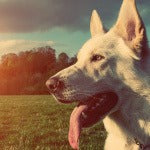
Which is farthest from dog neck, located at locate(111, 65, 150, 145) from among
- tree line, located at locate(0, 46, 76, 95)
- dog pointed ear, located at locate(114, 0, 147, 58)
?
tree line, located at locate(0, 46, 76, 95)

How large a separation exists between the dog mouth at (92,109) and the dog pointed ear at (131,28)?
66cm

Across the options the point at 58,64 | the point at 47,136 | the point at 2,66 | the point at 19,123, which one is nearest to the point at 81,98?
the point at 47,136

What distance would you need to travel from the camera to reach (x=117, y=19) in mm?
7191

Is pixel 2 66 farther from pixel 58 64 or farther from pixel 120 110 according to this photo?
pixel 120 110

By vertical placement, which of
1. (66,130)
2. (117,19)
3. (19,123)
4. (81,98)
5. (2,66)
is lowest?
(2,66)

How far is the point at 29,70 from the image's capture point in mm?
71875

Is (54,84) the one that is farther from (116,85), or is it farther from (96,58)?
(116,85)

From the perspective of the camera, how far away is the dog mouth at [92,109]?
6.85 m

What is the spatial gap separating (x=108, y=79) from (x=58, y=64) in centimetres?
6294

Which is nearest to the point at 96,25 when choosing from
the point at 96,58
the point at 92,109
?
the point at 96,58

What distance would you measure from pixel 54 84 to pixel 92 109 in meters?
0.59

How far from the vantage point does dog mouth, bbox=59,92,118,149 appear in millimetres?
6852

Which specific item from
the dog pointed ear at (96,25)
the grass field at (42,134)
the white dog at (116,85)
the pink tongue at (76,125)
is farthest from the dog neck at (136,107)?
the grass field at (42,134)

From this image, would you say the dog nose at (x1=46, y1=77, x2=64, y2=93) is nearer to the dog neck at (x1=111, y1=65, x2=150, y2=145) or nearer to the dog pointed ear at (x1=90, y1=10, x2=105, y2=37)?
the dog neck at (x1=111, y1=65, x2=150, y2=145)
